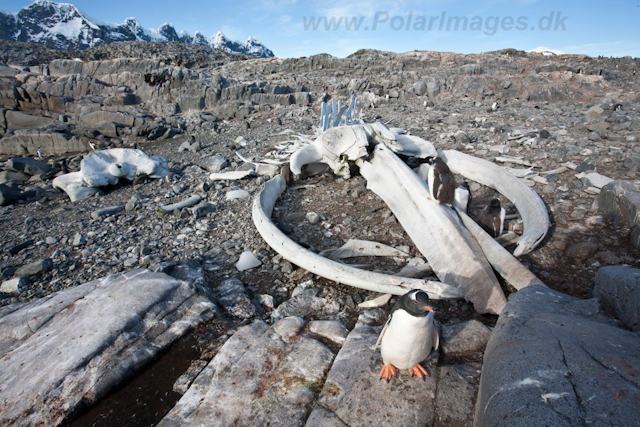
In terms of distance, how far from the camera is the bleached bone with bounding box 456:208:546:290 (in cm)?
278

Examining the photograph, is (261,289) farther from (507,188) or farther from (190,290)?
(507,188)

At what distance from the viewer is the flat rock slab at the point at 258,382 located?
6.12ft

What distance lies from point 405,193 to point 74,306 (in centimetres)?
377

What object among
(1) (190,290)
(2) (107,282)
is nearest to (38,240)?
(2) (107,282)

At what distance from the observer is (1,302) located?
3295mm

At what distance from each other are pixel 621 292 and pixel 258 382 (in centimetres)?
258

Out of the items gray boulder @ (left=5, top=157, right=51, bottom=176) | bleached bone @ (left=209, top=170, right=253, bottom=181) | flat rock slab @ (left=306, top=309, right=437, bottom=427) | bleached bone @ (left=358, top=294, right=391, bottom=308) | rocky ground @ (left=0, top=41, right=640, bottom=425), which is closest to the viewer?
flat rock slab @ (left=306, top=309, right=437, bottom=427)

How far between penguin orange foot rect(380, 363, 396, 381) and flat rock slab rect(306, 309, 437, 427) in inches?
1.2

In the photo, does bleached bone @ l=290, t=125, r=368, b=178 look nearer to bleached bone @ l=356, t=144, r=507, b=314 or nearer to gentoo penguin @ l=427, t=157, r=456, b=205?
bleached bone @ l=356, t=144, r=507, b=314

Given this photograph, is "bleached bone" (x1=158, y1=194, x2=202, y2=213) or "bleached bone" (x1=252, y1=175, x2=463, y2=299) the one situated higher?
"bleached bone" (x1=252, y1=175, x2=463, y2=299)

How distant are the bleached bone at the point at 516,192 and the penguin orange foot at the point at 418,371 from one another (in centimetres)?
199

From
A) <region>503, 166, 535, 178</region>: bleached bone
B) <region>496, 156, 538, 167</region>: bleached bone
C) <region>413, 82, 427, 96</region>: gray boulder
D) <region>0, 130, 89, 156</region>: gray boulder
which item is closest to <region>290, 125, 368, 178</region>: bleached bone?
<region>503, 166, 535, 178</region>: bleached bone

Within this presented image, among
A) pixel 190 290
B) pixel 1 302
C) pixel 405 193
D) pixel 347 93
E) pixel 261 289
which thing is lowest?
pixel 1 302

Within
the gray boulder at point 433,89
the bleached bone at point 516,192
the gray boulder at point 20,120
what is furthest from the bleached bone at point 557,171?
the gray boulder at point 20,120
